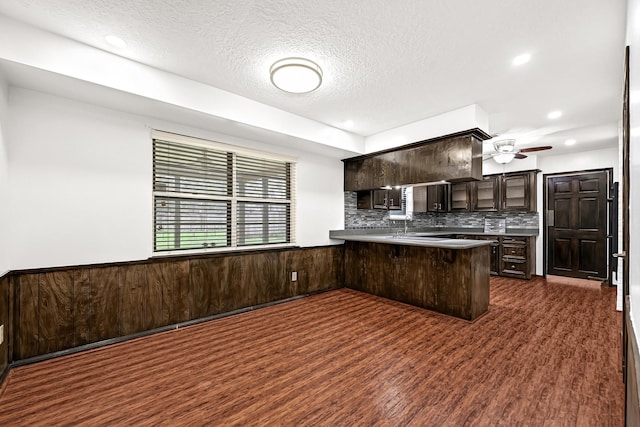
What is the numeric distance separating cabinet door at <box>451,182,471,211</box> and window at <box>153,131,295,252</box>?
14.5 ft

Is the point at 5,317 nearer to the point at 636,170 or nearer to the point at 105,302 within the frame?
the point at 105,302

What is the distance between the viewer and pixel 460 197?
6887 mm

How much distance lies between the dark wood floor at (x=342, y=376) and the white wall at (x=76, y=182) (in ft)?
3.38

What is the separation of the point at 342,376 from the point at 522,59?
3.17 m

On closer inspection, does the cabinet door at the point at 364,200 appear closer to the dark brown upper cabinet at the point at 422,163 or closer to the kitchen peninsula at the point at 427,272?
the dark brown upper cabinet at the point at 422,163

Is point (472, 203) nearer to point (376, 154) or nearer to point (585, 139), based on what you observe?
point (585, 139)

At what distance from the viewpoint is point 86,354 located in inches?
105

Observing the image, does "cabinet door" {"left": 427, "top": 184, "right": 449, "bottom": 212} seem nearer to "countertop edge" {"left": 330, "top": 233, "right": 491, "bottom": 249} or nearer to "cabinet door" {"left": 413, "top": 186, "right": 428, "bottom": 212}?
"cabinet door" {"left": 413, "top": 186, "right": 428, "bottom": 212}

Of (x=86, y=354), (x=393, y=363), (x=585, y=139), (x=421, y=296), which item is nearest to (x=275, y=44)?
(x=393, y=363)

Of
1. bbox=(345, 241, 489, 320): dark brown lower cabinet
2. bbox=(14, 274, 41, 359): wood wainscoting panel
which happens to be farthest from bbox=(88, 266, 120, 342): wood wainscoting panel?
bbox=(345, 241, 489, 320): dark brown lower cabinet

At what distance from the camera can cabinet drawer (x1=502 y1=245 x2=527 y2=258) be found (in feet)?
18.8

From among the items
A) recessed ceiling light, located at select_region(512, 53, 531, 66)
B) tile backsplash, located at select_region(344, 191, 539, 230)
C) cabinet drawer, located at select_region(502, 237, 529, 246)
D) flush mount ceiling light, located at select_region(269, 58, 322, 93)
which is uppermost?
recessed ceiling light, located at select_region(512, 53, 531, 66)

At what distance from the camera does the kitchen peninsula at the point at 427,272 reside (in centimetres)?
354

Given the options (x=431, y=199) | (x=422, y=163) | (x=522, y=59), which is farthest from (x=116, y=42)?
(x=431, y=199)
